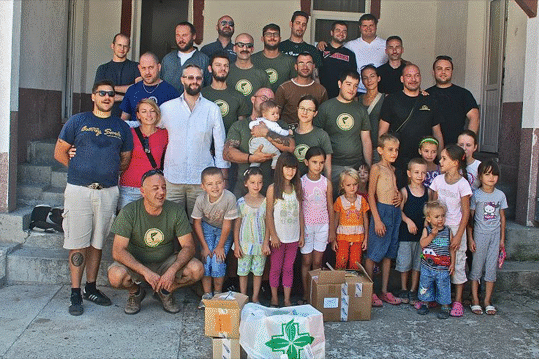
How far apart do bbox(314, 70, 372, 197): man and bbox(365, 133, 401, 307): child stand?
13.7 inches

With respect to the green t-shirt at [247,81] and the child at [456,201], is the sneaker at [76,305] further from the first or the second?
the child at [456,201]

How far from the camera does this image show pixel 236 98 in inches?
246

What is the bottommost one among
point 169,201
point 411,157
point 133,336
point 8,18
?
point 133,336

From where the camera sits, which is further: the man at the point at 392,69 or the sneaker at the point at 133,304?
the man at the point at 392,69

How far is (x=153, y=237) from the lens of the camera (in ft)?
17.6

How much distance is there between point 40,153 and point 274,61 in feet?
9.49

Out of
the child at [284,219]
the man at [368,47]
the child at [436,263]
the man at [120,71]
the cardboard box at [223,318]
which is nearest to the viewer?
the cardboard box at [223,318]

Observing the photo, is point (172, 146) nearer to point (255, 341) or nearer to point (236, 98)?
point (236, 98)

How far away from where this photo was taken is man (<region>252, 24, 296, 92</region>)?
22.8ft

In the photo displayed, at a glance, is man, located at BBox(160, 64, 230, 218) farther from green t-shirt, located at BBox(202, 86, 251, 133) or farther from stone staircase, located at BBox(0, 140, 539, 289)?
stone staircase, located at BBox(0, 140, 539, 289)

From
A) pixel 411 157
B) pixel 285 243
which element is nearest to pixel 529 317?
pixel 411 157

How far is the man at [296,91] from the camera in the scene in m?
6.43

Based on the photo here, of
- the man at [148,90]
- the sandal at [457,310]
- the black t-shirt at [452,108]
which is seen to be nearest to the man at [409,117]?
the black t-shirt at [452,108]

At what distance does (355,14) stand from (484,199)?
5.20m
